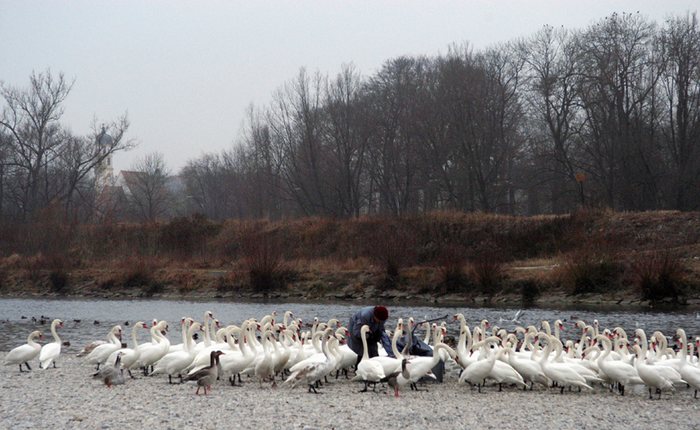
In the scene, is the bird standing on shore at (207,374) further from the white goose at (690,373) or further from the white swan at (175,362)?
the white goose at (690,373)

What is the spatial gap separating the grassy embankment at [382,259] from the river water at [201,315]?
2.97 m

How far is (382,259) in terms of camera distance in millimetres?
40219

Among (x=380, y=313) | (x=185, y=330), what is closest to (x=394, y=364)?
(x=380, y=313)

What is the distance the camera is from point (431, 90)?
5819 centimetres

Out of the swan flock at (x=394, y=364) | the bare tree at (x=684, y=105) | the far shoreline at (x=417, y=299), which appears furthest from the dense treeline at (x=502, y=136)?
the swan flock at (x=394, y=364)

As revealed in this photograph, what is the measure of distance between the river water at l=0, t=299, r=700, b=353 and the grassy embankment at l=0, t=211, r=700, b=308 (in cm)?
297

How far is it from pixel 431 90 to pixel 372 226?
545 inches

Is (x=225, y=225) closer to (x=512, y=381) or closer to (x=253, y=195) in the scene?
(x=253, y=195)

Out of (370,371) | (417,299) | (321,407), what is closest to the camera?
(321,407)

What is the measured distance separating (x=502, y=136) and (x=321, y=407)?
4542 centimetres

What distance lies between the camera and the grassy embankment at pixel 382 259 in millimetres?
34531

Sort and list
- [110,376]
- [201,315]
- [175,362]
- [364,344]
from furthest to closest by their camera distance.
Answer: [201,315] → [175,362] → [364,344] → [110,376]

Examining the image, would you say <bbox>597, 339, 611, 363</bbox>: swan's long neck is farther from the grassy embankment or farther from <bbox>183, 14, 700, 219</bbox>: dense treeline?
<bbox>183, 14, 700, 219</bbox>: dense treeline

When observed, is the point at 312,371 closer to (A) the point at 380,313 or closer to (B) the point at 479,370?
(A) the point at 380,313
